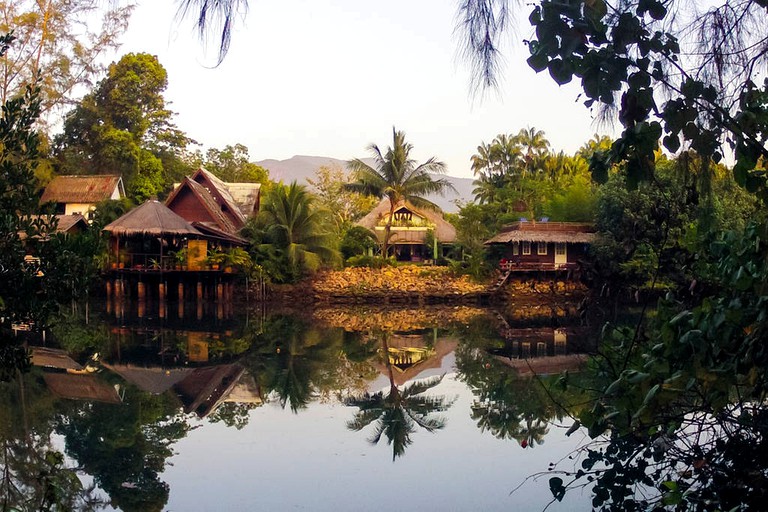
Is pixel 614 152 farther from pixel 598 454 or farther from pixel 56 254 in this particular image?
pixel 598 454

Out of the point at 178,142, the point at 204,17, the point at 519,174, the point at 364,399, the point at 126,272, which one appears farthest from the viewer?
the point at 519,174

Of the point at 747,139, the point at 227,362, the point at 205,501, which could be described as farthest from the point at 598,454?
the point at 227,362

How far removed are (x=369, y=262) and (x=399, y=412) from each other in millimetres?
20715

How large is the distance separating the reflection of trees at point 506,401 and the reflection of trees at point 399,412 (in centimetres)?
46

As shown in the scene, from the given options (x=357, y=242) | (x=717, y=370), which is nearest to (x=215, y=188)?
(x=357, y=242)

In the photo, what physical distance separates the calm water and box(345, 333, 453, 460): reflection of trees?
22 millimetres

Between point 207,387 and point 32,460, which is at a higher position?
point 32,460

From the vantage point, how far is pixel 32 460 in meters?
5.48

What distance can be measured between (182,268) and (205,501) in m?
20.6

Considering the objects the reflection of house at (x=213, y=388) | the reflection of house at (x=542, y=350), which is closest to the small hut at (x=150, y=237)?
the reflection of house at (x=542, y=350)

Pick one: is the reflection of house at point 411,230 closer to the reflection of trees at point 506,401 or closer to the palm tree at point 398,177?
the palm tree at point 398,177

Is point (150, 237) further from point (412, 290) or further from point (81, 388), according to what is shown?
point (81, 388)

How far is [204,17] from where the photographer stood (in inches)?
113

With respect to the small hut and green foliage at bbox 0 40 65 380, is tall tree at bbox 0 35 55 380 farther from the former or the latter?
the small hut
